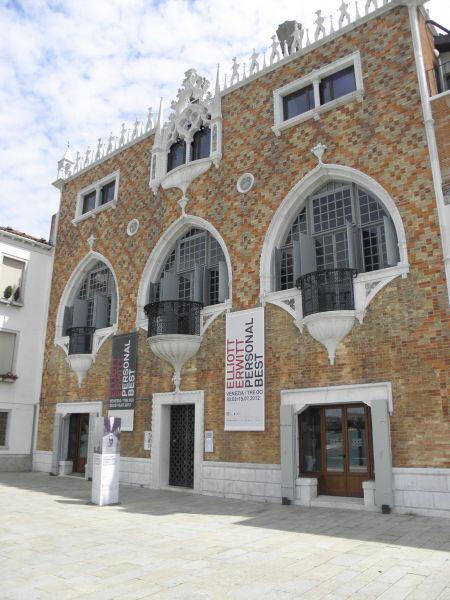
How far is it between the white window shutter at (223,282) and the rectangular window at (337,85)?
20.3 feet

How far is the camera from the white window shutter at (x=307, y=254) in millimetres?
14098

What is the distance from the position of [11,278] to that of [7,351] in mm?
3555

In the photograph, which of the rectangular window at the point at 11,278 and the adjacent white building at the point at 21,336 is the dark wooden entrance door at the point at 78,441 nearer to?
the adjacent white building at the point at 21,336

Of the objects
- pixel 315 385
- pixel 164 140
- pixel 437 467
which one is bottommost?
pixel 437 467

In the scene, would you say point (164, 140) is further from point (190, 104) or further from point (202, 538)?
point (202, 538)

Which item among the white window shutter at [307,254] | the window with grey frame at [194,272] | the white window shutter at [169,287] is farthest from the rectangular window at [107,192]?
the white window shutter at [307,254]

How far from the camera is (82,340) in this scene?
2070 cm

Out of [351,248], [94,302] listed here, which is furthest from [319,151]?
[94,302]

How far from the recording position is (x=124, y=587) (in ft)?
19.7

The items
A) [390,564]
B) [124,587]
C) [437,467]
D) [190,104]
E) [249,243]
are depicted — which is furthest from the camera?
[190,104]

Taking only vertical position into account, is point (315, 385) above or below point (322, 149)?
below

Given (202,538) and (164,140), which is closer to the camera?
(202,538)

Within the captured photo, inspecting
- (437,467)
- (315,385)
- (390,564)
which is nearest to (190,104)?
(315,385)

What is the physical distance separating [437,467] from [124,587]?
7.91m
